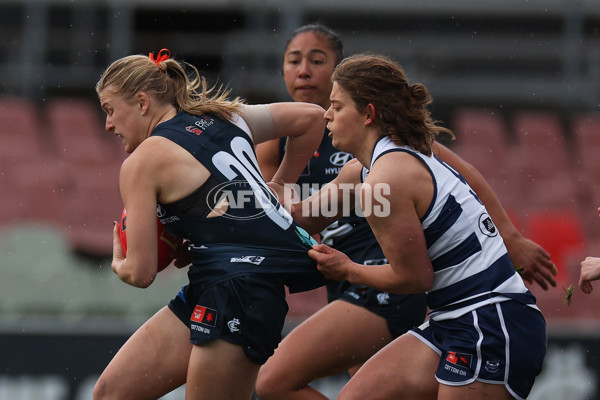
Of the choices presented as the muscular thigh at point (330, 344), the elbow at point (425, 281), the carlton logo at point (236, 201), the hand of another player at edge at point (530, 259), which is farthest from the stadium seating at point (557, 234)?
the carlton logo at point (236, 201)

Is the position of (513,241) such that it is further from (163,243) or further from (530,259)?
(163,243)

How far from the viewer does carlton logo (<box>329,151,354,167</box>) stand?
Result: 499 cm

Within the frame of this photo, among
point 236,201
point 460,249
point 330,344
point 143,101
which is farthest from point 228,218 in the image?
point 330,344

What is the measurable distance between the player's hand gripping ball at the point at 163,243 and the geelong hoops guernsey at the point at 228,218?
7.7 inches

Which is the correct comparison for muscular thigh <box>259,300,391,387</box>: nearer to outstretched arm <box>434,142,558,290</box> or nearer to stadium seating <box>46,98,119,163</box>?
outstretched arm <box>434,142,558,290</box>

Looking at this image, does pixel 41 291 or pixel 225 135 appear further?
pixel 41 291

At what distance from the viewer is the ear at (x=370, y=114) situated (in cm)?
371

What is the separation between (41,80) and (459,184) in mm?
9597

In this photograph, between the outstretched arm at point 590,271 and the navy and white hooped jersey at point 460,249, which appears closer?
the navy and white hooped jersey at point 460,249

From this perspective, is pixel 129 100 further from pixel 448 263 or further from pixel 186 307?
pixel 448 263

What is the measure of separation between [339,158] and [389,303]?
3.00 feet

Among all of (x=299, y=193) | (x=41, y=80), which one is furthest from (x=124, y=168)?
(x=41, y=80)

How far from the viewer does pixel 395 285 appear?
3631 millimetres

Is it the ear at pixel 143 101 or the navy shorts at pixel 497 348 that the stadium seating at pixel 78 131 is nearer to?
the ear at pixel 143 101
